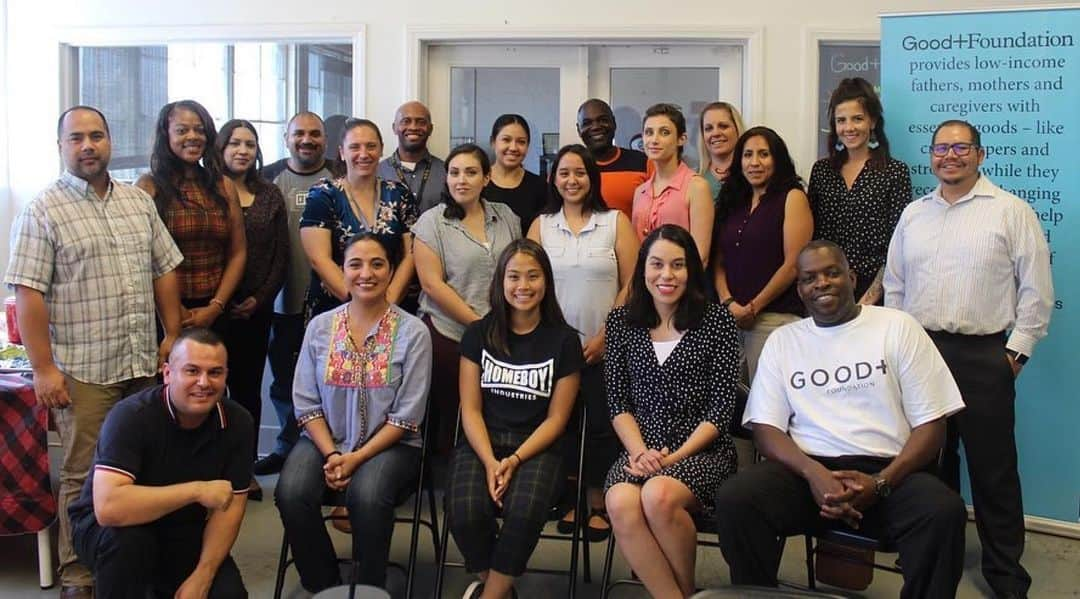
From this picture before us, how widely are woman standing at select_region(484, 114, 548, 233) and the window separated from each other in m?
1.29

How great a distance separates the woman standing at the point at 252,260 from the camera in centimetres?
381

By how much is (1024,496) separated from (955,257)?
1.24 meters

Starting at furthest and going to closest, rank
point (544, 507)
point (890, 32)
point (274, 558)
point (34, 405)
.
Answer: point (890, 32)
point (274, 558)
point (34, 405)
point (544, 507)

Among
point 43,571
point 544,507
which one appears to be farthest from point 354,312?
point 43,571

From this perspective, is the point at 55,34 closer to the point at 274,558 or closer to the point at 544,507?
the point at 274,558

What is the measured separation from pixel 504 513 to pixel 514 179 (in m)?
1.43

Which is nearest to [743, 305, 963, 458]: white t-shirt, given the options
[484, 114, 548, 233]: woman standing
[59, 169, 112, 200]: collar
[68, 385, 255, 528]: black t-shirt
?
[484, 114, 548, 233]: woman standing

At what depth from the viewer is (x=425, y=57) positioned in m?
4.59

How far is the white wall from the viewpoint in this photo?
4285mm

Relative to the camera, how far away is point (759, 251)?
3.37 metres

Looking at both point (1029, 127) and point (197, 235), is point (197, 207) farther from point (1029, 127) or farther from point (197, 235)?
point (1029, 127)

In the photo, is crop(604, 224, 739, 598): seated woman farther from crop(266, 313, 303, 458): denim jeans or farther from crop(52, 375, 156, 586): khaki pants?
crop(266, 313, 303, 458): denim jeans

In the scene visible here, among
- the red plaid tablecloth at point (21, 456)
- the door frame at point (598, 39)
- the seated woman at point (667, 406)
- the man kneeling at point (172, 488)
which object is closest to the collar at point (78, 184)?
the red plaid tablecloth at point (21, 456)

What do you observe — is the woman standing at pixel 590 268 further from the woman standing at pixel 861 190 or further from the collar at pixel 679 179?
the woman standing at pixel 861 190
